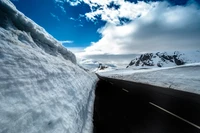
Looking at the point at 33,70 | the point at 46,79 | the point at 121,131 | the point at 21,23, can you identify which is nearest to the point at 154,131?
the point at 121,131

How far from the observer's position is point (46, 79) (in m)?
5.20

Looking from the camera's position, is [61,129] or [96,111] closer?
[61,129]

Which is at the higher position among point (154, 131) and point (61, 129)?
point (61, 129)

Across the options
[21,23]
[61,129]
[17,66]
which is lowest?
[61,129]

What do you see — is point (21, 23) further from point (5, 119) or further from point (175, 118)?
point (175, 118)

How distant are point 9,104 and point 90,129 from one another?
2.85m

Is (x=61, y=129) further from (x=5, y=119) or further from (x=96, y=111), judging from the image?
(x=96, y=111)

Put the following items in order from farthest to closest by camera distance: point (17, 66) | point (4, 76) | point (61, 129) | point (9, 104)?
point (17, 66)
point (61, 129)
point (4, 76)
point (9, 104)

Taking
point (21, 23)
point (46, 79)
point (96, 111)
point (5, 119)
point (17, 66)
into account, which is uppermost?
point (21, 23)

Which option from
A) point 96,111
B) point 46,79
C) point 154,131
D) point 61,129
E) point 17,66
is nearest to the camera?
point 61,129

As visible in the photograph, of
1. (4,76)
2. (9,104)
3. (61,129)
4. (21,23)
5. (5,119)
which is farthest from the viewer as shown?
(21,23)

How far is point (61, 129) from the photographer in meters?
3.67

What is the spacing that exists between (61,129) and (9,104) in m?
1.32

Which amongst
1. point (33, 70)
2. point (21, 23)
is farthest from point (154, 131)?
point (21, 23)
